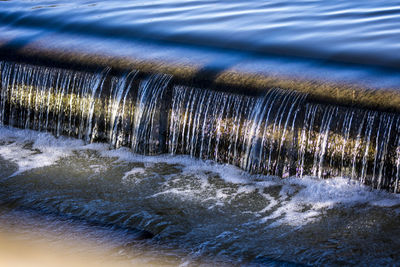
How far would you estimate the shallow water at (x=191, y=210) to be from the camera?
5.15 m

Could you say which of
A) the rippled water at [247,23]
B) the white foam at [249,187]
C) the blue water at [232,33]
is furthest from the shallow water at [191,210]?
the rippled water at [247,23]

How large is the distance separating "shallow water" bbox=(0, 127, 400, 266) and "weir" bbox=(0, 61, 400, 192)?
0.18 metres

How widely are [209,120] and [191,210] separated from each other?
4.50 ft

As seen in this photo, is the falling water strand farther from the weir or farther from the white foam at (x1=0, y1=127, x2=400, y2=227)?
the white foam at (x1=0, y1=127, x2=400, y2=227)

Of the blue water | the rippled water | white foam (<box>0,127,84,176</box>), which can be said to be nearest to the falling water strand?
the blue water

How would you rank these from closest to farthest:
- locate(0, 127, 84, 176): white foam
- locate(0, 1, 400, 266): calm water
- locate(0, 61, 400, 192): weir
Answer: locate(0, 1, 400, 266): calm water < locate(0, 61, 400, 192): weir < locate(0, 127, 84, 176): white foam

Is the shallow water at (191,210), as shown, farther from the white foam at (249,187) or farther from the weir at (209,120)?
the weir at (209,120)

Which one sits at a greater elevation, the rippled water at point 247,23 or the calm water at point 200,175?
the rippled water at point 247,23

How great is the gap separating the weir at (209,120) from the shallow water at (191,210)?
18 cm

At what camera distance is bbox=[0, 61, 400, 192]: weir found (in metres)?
6.19

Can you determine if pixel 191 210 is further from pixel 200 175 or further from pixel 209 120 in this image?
pixel 209 120

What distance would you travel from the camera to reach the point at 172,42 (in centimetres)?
830

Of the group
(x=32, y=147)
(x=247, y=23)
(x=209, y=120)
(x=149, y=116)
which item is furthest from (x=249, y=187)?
(x=247, y=23)

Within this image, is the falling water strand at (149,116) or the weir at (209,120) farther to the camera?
the falling water strand at (149,116)
